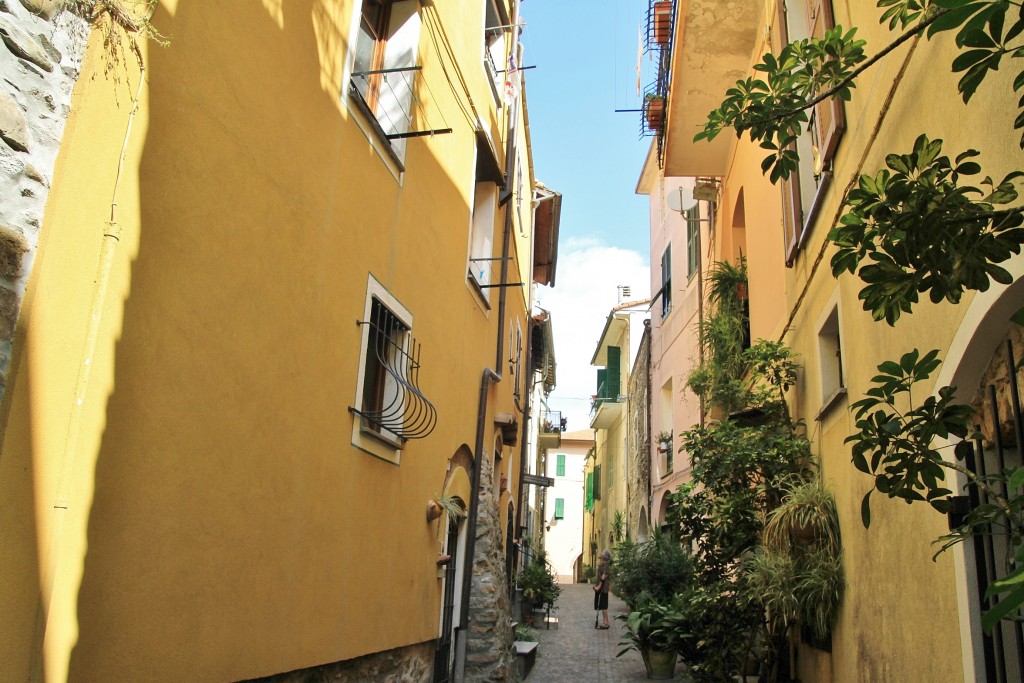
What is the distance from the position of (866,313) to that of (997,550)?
2.04 metres

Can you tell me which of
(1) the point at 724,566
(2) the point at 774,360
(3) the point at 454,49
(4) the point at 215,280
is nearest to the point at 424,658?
(1) the point at 724,566

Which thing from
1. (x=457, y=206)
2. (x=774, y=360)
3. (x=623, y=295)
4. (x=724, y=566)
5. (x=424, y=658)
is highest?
(x=623, y=295)

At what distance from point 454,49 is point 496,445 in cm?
546

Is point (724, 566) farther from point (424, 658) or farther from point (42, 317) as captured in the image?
point (42, 317)

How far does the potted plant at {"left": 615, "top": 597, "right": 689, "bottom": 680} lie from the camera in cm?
968

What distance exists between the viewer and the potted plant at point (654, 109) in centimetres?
1451

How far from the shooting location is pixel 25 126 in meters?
2.77

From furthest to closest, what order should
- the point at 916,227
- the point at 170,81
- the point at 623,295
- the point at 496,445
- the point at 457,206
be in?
the point at 623,295 < the point at 496,445 < the point at 457,206 < the point at 170,81 < the point at 916,227

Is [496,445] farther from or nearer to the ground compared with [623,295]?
nearer to the ground

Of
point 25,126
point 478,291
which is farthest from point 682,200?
point 25,126

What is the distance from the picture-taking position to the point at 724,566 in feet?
26.7

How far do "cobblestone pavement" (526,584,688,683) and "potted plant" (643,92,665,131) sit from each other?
8.60 m

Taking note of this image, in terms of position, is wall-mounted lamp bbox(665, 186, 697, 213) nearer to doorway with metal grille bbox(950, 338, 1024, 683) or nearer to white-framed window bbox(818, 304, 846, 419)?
white-framed window bbox(818, 304, 846, 419)

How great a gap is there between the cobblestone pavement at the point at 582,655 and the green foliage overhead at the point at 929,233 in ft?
26.7
